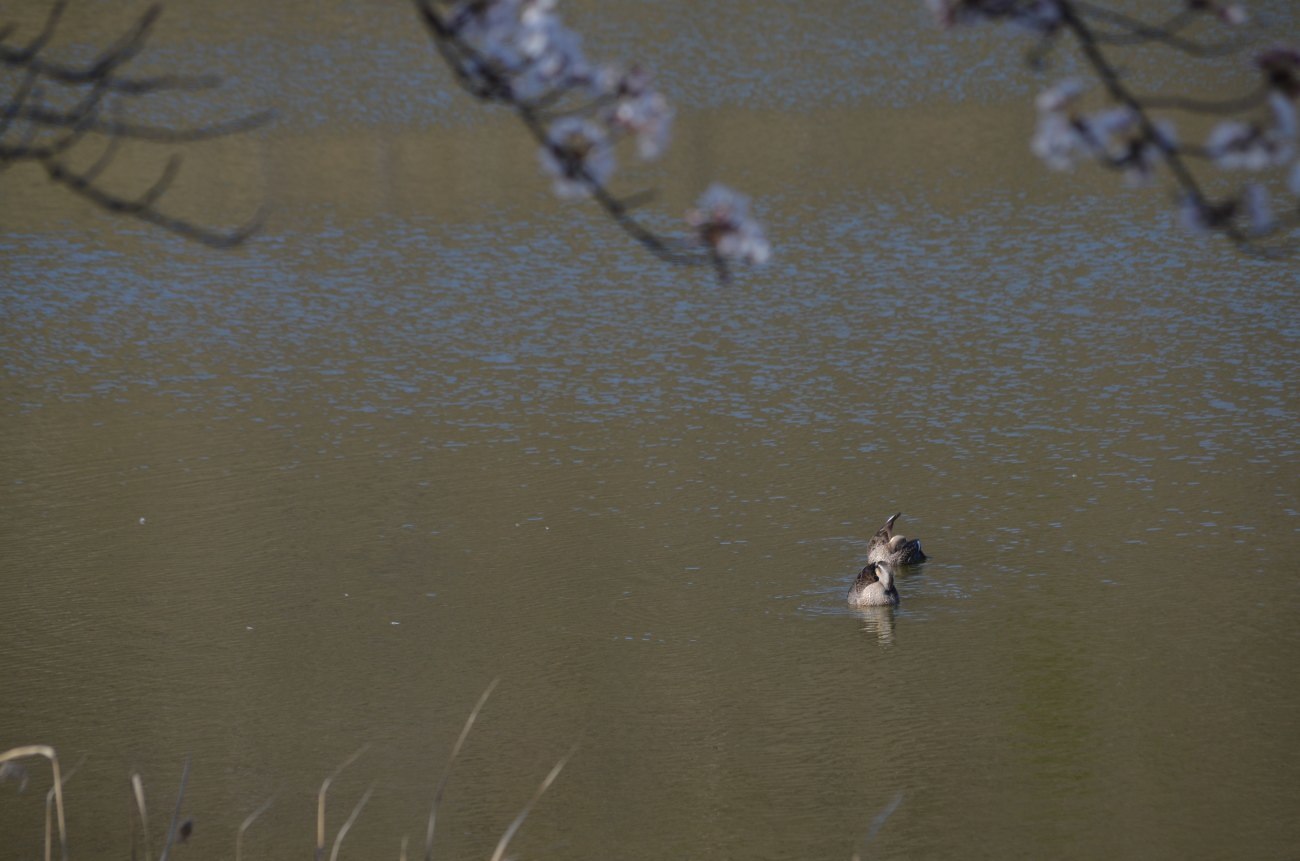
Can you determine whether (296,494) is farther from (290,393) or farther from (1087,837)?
(1087,837)

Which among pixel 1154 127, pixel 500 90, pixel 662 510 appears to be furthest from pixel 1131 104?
pixel 662 510

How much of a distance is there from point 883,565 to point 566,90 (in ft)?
15.8

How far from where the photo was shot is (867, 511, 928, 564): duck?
22.9 feet

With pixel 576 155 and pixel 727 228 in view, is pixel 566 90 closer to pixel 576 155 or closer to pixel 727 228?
pixel 576 155

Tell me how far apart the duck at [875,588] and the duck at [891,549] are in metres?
0.18

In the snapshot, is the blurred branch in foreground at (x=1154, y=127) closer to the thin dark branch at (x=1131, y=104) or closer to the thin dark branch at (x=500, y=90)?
the thin dark branch at (x=1131, y=104)

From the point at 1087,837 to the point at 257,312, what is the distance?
7.62 metres

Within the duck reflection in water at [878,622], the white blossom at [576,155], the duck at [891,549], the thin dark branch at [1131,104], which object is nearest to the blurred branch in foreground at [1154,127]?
the thin dark branch at [1131,104]

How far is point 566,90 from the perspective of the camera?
2180 millimetres

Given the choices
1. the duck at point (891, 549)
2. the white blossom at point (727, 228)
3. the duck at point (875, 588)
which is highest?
the duck at point (891, 549)

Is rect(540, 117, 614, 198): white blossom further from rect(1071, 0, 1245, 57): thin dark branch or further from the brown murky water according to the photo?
the brown murky water

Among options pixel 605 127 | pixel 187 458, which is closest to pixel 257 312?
pixel 187 458

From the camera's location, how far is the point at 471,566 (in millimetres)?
7434

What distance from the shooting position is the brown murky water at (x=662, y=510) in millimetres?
5695
